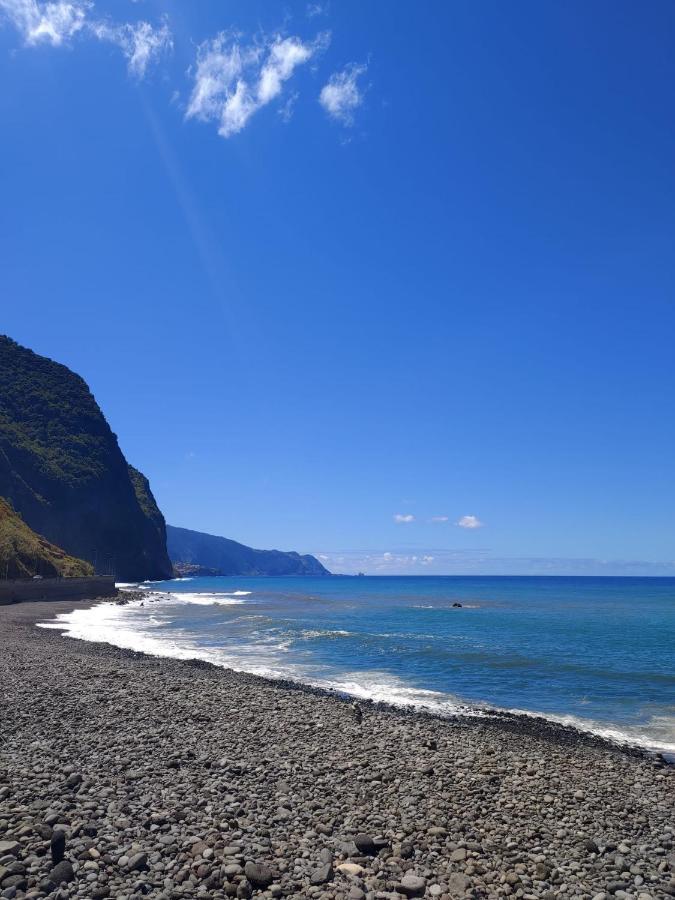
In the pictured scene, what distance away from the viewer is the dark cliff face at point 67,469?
130 m

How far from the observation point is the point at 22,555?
7731 cm

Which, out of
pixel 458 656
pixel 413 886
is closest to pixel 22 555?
pixel 458 656

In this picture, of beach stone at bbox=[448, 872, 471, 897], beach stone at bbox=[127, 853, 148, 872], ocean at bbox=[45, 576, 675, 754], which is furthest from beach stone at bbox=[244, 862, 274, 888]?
ocean at bbox=[45, 576, 675, 754]

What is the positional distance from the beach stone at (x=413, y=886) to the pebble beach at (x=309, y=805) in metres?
0.03

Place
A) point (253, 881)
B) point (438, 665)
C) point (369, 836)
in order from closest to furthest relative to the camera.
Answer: point (253, 881) < point (369, 836) < point (438, 665)

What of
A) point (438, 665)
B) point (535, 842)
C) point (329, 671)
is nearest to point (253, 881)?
point (535, 842)

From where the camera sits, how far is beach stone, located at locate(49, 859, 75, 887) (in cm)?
787

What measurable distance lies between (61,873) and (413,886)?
190 inches

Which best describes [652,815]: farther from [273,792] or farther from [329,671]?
[329,671]

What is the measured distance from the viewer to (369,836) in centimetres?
964

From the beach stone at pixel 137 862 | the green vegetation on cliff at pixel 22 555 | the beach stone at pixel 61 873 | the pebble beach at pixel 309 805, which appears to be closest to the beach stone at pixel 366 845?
the pebble beach at pixel 309 805

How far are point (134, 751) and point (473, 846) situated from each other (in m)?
7.88

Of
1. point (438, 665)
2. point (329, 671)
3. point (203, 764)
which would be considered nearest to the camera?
point (203, 764)

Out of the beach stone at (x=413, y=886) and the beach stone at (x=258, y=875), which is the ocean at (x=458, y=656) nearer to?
the beach stone at (x=413, y=886)
